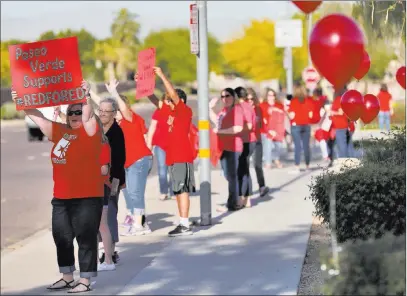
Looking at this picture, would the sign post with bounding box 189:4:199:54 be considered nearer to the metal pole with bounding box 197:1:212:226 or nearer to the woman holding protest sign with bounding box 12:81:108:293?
the metal pole with bounding box 197:1:212:226

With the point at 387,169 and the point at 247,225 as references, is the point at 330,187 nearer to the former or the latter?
the point at 387,169

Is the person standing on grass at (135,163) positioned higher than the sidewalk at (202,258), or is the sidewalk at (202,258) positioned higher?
the person standing on grass at (135,163)

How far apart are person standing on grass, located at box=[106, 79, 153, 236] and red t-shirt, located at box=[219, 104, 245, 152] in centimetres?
191

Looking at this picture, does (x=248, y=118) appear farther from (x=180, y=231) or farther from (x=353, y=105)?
(x=180, y=231)

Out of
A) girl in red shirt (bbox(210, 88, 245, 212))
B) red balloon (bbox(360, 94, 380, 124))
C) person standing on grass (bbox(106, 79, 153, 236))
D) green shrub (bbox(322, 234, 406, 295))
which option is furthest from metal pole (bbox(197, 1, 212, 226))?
green shrub (bbox(322, 234, 406, 295))

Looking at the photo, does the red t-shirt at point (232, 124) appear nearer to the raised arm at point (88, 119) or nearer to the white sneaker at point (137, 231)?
the white sneaker at point (137, 231)

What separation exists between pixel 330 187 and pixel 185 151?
2.42 metres

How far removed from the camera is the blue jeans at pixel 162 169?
1627 cm

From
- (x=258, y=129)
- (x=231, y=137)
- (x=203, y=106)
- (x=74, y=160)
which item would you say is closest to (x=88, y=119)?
(x=74, y=160)

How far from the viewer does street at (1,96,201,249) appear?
18.0 m

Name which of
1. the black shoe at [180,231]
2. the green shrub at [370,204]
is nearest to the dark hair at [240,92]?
the black shoe at [180,231]

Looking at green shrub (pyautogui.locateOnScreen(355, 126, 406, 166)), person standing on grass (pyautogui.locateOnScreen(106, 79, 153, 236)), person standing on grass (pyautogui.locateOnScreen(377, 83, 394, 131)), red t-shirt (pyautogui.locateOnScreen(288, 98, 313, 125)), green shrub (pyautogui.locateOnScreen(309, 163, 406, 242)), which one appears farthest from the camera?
person standing on grass (pyautogui.locateOnScreen(377, 83, 394, 131))

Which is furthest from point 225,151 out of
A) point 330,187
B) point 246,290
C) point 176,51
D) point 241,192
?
point 176,51

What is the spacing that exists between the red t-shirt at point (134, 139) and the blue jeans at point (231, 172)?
2899 mm
